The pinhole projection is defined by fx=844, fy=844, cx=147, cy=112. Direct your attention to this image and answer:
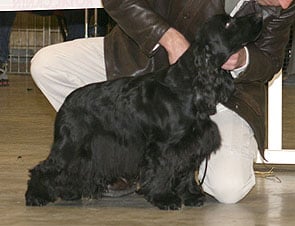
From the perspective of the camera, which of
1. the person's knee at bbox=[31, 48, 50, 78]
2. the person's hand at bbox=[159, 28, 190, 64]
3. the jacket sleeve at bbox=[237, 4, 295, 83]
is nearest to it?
the person's hand at bbox=[159, 28, 190, 64]

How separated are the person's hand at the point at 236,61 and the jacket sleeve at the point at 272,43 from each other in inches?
5.3

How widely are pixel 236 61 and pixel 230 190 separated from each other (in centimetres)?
52

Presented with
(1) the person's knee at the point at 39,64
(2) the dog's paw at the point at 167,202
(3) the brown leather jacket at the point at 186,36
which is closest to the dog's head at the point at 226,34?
(3) the brown leather jacket at the point at 186,36

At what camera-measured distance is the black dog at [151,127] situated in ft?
9.05

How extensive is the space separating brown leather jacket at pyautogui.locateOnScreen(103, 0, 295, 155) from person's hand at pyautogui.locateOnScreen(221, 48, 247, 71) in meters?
0.06

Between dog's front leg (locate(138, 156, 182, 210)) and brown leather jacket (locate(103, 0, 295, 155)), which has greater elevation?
brown leather jacket (locate(103, 0, 295, 155))

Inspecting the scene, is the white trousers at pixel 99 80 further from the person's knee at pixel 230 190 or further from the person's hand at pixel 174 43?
the person's hand at pixel 174 43

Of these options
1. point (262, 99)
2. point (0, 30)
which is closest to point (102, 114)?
point (262, 99)

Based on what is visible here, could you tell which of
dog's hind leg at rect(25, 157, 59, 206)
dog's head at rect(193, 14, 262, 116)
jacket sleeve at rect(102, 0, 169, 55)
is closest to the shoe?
jacket sleeve at rect(102, 0, 169, 55)

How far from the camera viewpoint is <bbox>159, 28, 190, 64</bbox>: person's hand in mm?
2945

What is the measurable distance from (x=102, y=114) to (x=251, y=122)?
635mm

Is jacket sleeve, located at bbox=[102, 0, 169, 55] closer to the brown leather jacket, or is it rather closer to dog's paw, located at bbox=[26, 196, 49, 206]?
the brown leather jacket

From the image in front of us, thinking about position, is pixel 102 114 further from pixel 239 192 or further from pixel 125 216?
pixel 239 192

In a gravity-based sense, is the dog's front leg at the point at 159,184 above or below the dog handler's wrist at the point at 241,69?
below
